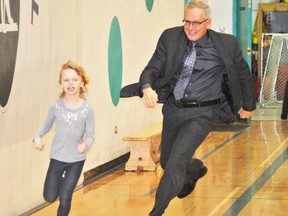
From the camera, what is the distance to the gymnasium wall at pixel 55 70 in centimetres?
810

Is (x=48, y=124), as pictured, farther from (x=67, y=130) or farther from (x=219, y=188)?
(x=219, y=188)

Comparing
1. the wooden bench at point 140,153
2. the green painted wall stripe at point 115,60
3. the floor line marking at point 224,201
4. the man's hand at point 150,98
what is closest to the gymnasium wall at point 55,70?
the green painted wall stripe at point 115,60

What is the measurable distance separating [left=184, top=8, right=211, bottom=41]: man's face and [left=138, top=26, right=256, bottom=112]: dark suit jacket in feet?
0.37

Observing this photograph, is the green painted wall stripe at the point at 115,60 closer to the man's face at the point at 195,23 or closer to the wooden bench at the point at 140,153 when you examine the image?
the wooden bench at the point at 140,153

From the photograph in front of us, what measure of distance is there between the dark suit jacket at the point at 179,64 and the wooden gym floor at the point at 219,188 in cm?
144

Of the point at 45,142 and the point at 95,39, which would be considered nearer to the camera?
the point at 45,142

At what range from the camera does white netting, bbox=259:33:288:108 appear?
21484mm

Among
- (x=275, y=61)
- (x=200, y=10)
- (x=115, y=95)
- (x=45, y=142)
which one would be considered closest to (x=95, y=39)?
(x=115, y=95)

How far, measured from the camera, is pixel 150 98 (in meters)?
6.96

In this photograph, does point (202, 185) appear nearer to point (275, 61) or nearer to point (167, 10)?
point (167, 10)

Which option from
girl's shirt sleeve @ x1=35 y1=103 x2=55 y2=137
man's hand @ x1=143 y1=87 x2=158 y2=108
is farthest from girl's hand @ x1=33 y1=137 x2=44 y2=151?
man's hand @ x1=143 y1=87 x2=158 y2=108

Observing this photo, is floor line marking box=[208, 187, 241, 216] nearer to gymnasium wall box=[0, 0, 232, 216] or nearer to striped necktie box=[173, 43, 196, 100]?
striped necktie box=[173, 43, 196, 100]

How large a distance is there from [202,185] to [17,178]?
277cm

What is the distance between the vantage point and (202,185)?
409 inches
